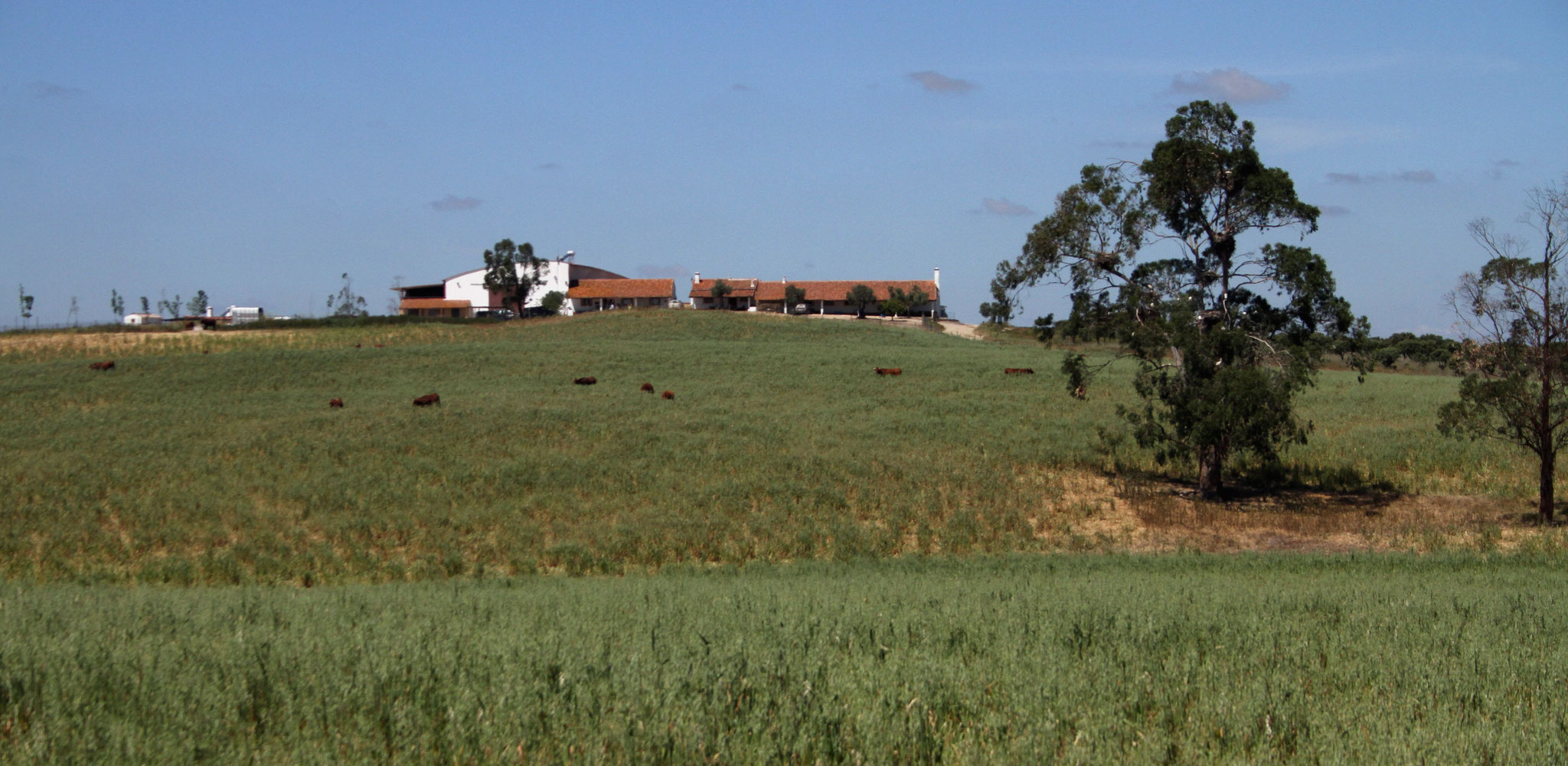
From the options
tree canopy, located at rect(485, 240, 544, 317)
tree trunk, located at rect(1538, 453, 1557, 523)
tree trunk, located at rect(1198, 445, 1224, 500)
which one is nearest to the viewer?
tree trunk, located at rect(1538, 453, 1557, 523)

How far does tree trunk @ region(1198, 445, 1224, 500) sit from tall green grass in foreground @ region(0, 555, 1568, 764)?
1643cm

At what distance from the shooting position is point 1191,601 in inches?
393

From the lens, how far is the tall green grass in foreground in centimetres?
546

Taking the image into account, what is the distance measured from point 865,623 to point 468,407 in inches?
1102

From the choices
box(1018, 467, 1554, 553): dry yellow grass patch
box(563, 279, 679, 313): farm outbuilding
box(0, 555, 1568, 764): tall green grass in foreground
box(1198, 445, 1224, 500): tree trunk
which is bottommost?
box(1018, 467, 1554, 553): dry yellow grass patch

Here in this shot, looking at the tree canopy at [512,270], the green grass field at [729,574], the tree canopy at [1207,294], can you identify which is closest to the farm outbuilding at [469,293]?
the tree canopy at [512,270]

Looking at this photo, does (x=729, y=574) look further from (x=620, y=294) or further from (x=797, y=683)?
(x=620, y=294)

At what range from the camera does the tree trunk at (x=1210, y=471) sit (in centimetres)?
2614

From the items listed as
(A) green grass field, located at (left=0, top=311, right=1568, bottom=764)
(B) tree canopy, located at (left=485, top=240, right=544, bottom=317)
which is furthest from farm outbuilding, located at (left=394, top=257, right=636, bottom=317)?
(A) green grass field, located at (left=0, top=311, right=1568, bottom=764)

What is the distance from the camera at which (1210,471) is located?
26312 millimetres

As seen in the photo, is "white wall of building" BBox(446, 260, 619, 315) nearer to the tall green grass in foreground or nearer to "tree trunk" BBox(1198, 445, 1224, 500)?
"tree trunk" BBox(1198, 445, 1224, 500)

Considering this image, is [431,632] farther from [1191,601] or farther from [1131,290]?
[1131,290]

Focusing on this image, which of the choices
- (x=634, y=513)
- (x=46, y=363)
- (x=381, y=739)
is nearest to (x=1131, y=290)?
(x=634, y=513)

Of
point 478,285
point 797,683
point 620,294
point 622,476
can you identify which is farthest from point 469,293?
point 797,683
